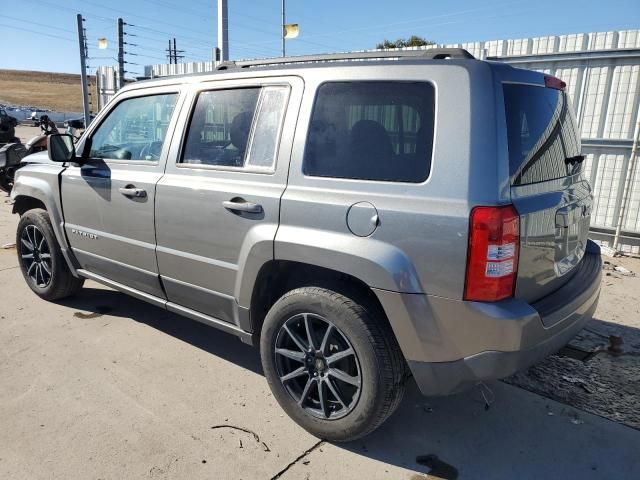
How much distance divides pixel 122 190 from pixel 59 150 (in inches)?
35.0

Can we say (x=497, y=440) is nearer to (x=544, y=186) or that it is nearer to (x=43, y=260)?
(x=544, y=186)

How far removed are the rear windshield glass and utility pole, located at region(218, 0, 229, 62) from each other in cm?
857

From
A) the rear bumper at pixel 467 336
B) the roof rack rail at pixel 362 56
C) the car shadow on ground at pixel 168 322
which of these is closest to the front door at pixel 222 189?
the roof rack rail at pixel 362 56

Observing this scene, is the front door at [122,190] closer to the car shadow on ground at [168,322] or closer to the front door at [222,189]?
the front door at [222,189]

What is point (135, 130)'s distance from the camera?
376 centimetres

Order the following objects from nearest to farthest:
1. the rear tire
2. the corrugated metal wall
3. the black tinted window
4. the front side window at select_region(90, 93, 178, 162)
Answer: the black tinted window < the front side window at select_region(90, 93, 178, 162) < the rear tire < the corrugated metal wall

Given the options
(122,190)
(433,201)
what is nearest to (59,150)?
(122,190)

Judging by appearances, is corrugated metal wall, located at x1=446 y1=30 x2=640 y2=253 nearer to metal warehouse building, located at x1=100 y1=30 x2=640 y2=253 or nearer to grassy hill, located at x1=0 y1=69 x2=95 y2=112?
metal warehouse building, located at x1=100 y1=30 x2=640 y2=253

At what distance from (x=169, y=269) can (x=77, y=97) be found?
225 ft

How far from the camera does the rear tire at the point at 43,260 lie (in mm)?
4426

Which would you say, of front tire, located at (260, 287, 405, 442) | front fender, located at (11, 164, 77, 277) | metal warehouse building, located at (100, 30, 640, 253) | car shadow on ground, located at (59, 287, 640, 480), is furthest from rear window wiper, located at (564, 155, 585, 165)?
metal warehouse building, located at (100, 30, 640, 253)

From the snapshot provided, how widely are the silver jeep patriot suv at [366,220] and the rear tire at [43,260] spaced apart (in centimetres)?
124

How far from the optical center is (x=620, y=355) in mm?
3809

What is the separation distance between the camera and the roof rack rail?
99.5 inches
